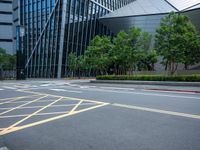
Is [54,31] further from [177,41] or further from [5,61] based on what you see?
[177,41]

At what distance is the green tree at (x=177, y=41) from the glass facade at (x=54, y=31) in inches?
1290

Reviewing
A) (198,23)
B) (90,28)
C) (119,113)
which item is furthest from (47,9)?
(119,113)

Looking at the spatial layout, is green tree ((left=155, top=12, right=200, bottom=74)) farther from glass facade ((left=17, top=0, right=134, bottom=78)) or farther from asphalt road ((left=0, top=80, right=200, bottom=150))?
glass facade ((left=17, top=0, right=134, bottom=78))

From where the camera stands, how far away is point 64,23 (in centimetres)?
5516

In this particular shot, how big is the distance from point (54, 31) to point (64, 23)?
3.23 meters

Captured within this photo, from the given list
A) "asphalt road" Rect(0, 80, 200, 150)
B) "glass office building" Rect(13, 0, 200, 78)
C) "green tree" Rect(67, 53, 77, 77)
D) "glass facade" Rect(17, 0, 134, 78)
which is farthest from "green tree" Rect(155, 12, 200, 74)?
"glass facade" Rect(17, 0, 134, 78)

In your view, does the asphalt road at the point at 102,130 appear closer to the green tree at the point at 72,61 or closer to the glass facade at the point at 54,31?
the green tree at the point at 72,61

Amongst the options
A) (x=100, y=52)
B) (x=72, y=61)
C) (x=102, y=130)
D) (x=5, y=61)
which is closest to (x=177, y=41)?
(x=100, y=52)

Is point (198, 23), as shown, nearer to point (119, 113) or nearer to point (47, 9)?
point (47, 9)

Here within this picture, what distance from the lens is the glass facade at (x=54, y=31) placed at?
2188 inches

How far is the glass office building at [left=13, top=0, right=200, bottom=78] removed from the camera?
54.8 metres

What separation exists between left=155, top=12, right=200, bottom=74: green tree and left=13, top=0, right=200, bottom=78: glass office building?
2459cm

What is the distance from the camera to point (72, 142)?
5.23m

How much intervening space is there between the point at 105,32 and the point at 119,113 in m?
64.7
